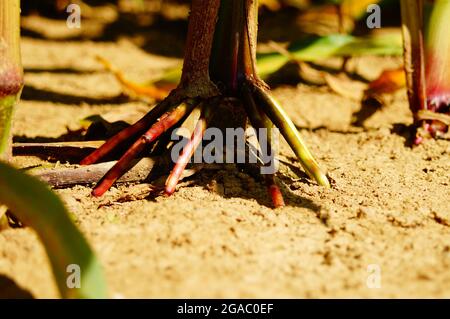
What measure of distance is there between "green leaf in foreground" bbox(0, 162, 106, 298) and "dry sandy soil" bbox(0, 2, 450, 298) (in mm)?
83

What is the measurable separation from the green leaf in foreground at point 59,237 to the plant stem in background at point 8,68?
0.25m

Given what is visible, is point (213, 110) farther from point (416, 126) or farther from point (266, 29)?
point (266, 29)

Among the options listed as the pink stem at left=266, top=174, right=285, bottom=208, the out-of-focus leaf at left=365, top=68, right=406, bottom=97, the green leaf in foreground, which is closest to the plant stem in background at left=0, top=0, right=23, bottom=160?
the green leaf in foreground

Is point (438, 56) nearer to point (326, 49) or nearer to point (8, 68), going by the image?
point (326, 49)

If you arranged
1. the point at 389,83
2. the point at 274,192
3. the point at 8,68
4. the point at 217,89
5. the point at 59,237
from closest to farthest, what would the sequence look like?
the point at 59,237, the point at 8,68, the point at 274,192, the point at 217,89, the point at 389,83

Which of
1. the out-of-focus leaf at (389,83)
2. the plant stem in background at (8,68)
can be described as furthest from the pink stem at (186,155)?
the out-of-focus leaf at (389,83)

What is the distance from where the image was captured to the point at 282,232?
45.6 inches

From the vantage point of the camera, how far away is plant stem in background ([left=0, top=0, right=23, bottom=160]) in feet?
3.77

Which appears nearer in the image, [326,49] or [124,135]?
[124,135]

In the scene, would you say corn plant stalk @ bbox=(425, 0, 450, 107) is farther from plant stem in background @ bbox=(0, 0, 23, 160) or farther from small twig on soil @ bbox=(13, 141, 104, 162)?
plant stem in background @ bbox=(0, 0, 23, 160)

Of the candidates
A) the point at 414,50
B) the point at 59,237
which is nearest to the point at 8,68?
the point at 59,237

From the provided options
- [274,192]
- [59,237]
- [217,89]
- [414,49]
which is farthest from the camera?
[414,49]

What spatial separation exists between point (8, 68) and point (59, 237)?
0.38 metres

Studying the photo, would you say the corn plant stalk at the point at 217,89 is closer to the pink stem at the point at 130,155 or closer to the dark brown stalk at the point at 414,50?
the pink stem at the point at 130,155
